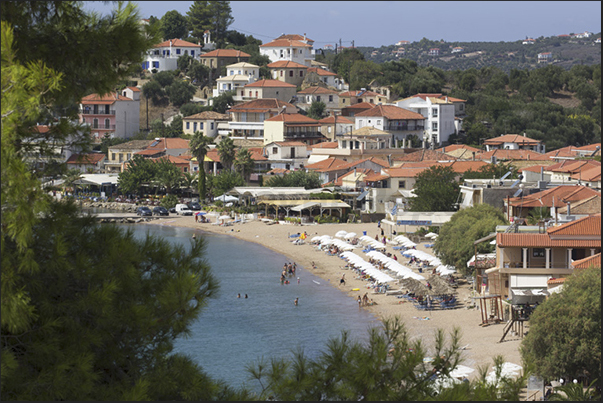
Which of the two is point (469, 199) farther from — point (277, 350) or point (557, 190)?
point (277, 350)

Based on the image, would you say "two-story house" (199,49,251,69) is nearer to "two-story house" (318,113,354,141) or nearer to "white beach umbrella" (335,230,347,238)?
"two-story house" (318,113,354,141)

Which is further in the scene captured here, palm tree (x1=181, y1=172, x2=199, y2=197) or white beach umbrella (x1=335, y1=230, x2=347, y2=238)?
palm tree (x1=181, y1=172, x2=199, y2=197)

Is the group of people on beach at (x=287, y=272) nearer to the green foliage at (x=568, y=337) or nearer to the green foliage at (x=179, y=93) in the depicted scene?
the green foliage at (x=568, y=337)

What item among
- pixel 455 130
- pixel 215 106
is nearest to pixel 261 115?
pixel 215 106

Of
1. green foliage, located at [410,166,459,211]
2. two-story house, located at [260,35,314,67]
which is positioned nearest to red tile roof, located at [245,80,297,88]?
two-story house, located at [260,35,314,67]

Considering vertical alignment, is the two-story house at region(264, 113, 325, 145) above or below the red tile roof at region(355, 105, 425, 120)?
below

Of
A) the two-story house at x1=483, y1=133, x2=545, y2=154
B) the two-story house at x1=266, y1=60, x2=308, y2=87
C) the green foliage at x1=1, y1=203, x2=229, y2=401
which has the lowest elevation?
the green foliage at x1=1, y1=203, x2=229, y2=401
